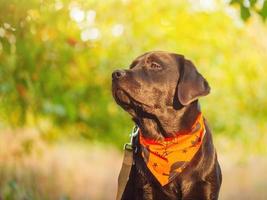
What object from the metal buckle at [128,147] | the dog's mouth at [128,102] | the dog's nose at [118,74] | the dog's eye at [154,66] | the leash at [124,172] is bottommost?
the leash at [124,172]

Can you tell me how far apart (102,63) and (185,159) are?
606 centimetres

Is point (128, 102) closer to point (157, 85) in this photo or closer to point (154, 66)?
point (157, 85)

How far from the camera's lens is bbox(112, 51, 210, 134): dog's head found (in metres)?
4.99

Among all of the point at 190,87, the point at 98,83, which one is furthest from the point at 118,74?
the point at 98,83

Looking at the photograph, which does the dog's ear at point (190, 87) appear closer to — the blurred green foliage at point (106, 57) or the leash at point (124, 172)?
the leash at point (124, 172)

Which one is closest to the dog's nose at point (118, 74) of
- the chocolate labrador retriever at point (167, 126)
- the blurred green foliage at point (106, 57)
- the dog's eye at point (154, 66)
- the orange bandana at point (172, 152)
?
the chocolate labrador retriever at point (167, 126)

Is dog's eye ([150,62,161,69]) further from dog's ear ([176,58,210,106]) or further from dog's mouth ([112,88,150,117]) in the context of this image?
dog's mouth ([112,88,150,117])

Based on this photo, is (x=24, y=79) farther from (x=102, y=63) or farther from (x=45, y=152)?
(x=45, y=152)

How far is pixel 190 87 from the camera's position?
16.4 ft

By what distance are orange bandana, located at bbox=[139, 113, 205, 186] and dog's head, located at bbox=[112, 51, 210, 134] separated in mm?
181

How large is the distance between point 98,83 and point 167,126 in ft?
19.5

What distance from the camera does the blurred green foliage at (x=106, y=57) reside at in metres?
8.12

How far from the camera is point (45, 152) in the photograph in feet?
46.4

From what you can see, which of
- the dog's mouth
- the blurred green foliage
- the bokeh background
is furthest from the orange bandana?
the blurred green foliage
